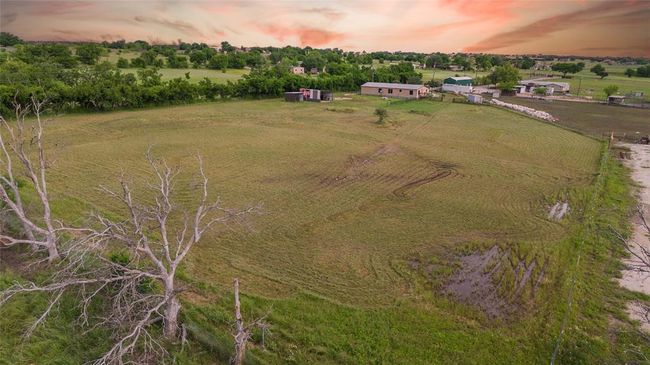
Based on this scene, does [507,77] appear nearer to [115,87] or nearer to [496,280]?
[115,87]

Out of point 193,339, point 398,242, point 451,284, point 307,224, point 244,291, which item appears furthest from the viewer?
point 307,224

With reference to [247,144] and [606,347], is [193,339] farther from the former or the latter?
[247,144]

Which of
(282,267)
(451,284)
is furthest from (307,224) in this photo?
(451,284)

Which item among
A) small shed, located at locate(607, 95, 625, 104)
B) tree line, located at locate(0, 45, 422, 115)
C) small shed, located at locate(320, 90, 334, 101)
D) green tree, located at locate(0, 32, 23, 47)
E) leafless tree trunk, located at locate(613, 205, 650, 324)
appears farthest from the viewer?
green tree, located at locate(0, 32, 23, 47)

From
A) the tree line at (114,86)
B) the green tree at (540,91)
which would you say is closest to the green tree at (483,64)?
the green tree at (540,91)

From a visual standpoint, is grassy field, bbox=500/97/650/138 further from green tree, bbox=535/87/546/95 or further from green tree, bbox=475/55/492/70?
green tree, bbox=475/55/492/70

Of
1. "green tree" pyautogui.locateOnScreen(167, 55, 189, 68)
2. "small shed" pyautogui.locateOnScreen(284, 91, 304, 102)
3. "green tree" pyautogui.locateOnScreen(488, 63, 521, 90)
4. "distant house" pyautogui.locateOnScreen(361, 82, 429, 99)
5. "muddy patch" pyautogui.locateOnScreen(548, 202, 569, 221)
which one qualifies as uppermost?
"green tree" pyautogui.locateOnScreen(167, 55, 189, 68)

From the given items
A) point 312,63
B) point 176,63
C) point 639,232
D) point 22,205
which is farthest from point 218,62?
point 639,232

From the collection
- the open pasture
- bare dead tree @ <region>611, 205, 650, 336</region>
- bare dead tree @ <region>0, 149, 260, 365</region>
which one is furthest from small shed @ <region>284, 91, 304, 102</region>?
bare dead tree @ <region>0, 149, 260, 365</region>
